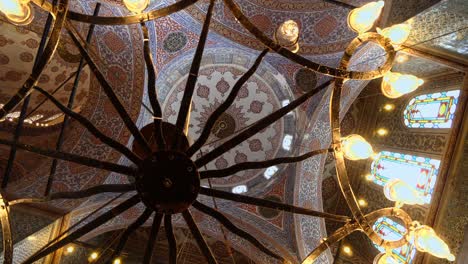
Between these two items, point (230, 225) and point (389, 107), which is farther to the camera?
point (389, 107)

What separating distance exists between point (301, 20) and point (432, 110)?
2768mm

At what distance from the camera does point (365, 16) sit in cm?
232

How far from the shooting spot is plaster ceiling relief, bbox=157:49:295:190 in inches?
277

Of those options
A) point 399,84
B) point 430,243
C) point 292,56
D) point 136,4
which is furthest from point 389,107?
point 136,4

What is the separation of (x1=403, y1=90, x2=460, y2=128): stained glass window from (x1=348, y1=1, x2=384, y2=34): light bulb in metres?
3.66

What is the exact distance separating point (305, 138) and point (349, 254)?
260cm

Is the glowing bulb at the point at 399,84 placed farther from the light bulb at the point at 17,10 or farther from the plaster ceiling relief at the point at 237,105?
the plaster ceiling relief at the point at 237,105

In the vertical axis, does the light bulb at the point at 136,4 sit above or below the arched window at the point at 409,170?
above

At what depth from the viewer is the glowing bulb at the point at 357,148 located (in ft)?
8.26

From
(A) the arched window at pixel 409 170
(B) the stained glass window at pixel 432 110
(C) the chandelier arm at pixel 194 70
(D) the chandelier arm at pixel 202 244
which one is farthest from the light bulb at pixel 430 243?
(B) the stained glass window at pixel 432 110

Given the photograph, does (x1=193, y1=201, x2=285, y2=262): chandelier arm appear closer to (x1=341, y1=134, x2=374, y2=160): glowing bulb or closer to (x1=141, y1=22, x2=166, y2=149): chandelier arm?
(x1=141, y1=22, x2=166, y2=149): chandelier arm

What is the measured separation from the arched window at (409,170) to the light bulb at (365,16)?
3263mm

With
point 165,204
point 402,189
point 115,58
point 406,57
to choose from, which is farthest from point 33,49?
point 402,189

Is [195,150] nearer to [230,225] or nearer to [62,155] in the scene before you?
[230,225]
